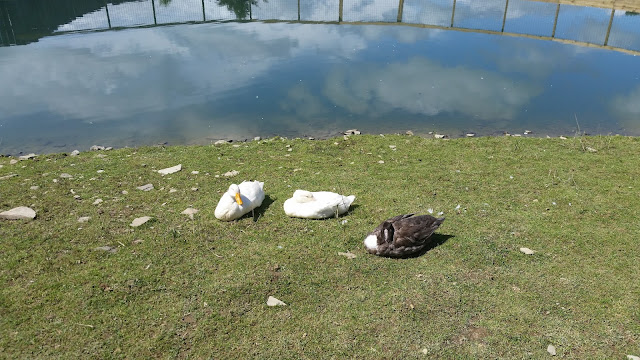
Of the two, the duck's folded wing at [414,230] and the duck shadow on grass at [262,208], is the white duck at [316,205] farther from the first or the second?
the duck's folded wing at [414,230]

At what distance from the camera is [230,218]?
6688 millimetres

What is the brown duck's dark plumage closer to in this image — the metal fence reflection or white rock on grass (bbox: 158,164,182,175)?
white rock on grass (bbox: 158,164,182,175)

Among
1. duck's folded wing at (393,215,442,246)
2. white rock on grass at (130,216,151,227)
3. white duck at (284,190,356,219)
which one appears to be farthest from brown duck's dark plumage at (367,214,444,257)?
white rock on grass at (130,216,151,227)

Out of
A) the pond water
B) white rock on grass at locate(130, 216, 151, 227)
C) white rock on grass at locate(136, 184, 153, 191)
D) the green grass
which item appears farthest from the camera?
the pond water

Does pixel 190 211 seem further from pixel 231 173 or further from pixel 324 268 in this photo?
pixel 324 268

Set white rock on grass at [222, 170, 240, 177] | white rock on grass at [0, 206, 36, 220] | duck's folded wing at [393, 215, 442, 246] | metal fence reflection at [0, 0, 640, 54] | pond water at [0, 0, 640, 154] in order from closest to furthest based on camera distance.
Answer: duck's folded wing at [393, 215, 442, 246], white rock on grass at [0, 206, 36, 220], white rock on grass at [222, 170, 240, 177], pond water at [0, 0, 640, 154], metal fence reflection at [0, 0, 640, 54]

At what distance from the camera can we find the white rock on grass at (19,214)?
6.73 metres

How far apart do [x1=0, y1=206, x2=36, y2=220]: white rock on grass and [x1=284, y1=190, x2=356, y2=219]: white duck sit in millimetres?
3847

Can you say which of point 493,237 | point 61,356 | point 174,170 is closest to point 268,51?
point 174,170

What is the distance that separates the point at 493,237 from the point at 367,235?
1784mm

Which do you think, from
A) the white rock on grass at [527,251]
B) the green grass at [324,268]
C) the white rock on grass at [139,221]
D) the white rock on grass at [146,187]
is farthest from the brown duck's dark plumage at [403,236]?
the white rock on grass at [146,187]

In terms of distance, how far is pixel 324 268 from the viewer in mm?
5730

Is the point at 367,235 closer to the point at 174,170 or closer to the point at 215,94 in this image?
the point at 174,170

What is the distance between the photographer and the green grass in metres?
4.64
